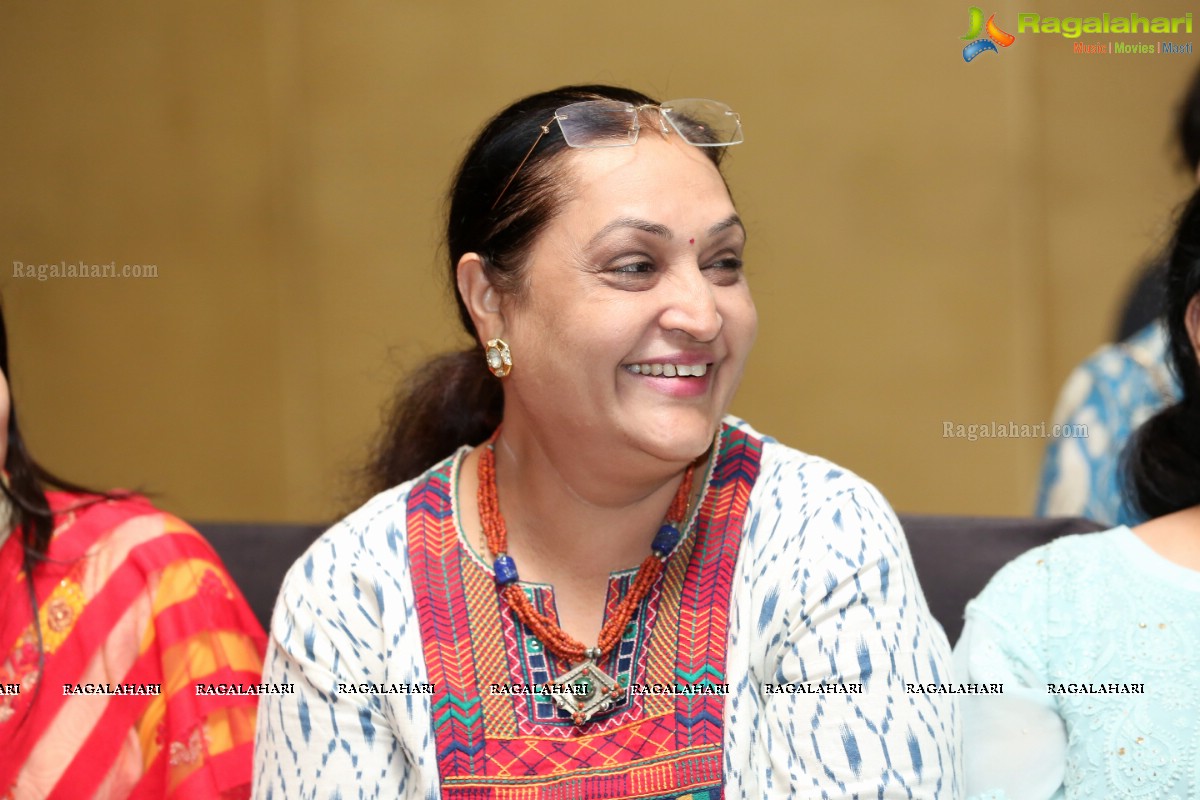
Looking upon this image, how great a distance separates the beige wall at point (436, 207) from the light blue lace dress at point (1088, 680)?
212 centimetres

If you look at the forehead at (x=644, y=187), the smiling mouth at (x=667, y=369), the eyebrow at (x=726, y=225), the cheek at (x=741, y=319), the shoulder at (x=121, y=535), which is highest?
the forehead at (x=644, y=187)

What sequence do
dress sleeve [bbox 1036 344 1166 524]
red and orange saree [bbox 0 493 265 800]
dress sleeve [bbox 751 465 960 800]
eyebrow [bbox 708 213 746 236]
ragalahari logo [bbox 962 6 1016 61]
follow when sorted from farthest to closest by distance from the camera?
ragalahari logo [bbox 962 6 1016 61], dress sleeve [bbox 1036 344 1166 524], red and orange saree [bbox 0 493 265 800], eyebrow [bbox 708 213 746 236], dress sleeve [bbox 751 465 960 800]

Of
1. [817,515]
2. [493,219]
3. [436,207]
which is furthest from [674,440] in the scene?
[436,207]

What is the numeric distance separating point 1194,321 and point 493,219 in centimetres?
98

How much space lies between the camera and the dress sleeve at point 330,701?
63.8 inches

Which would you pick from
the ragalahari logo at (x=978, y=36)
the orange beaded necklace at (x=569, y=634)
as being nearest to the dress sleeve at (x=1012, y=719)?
the orange beaded necklace at (x=569, y=634)

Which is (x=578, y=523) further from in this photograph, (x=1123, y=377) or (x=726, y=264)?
(x=1123, y=377)

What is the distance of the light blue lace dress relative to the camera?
1631 millimetres

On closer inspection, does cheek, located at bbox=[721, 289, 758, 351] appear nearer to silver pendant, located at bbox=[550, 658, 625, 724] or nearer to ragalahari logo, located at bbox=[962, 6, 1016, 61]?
silver pendant, located at bbox=[550, 658, 625, 724]

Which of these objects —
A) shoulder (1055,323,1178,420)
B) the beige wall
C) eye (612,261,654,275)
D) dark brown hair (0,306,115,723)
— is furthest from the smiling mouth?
the beige wall

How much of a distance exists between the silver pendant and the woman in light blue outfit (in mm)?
465

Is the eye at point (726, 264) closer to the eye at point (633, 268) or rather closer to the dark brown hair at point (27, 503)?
the eye at point (633, 268)

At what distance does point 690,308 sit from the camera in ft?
5.38

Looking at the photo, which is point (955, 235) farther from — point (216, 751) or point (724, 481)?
point (216, 751)
